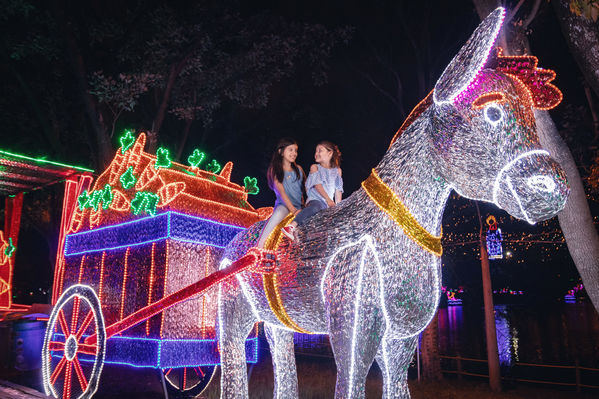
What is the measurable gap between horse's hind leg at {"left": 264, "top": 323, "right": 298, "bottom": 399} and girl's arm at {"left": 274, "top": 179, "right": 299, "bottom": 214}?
3.84 feet

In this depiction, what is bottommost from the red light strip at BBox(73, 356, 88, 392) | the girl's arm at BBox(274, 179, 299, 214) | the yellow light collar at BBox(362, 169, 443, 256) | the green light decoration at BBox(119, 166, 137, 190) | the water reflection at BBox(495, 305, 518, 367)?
the water reflection at BBox(495, 305, 518, 367)

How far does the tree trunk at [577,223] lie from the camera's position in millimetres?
4387

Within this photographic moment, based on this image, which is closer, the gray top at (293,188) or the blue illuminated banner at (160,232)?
the gray top at (293,188)

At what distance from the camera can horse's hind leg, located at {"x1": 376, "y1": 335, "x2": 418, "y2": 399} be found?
3207mm

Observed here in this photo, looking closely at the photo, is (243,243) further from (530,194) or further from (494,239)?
(494,239)

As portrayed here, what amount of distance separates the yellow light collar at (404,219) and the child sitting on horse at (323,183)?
83 cm

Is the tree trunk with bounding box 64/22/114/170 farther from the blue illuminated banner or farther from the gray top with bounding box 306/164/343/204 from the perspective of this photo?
the gray top with bounding box 306/164/343/204

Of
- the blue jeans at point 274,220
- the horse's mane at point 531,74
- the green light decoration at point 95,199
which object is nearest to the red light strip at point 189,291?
the blue jeans at point 274,220

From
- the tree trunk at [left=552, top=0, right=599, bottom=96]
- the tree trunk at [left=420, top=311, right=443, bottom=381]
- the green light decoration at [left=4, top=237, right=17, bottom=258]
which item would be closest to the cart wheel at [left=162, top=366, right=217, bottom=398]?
the tree trunk at [left=420, top=311, right=443, bottom=381]

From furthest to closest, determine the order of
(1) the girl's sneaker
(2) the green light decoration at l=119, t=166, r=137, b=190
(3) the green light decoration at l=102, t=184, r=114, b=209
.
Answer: (3) the green light decoration at l=102, t=184, r=114, b=209 < (2) the green light decoration at l=119, t=166, r=137, b=190 < (1) the girl's sneaker

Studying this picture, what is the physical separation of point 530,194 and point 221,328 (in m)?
2.86

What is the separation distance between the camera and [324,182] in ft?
13.4

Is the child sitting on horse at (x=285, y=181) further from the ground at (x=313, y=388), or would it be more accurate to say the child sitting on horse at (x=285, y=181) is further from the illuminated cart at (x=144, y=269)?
the ground at (x=313, y=388)

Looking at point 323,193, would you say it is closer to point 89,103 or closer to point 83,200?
point 83,200
